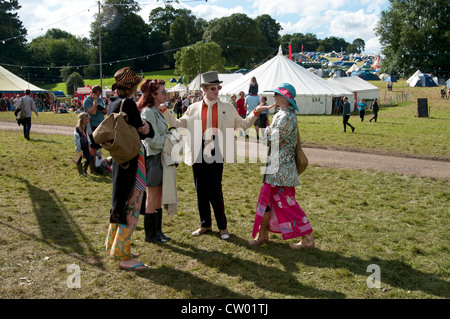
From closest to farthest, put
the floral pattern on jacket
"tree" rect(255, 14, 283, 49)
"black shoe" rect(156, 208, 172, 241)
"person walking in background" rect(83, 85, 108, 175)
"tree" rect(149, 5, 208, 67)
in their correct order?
1. the floral pattern on jacket
2. "black shoe" rect(156, 208, 172, 241)
3. "person walking in background" rect(83, 85, 108, 175)
4. "tree" rect(149, 5, 208, 67)
5. "tree" rect(255, 14, 283, 49)

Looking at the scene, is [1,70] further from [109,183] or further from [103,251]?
[103,251]

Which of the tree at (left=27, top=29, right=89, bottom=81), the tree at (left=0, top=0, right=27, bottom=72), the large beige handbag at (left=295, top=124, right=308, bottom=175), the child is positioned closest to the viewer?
the large beige handbag at (left=295, top=124, right=308, bottom=175)

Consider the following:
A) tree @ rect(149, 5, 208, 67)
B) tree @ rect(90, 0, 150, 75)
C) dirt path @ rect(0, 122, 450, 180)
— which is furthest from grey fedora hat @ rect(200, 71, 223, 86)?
tree @ rect(149, 5, 208, 67)

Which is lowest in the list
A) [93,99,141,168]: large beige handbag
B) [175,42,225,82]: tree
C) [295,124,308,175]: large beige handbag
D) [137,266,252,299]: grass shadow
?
[137,266,252,299]: grass shadow

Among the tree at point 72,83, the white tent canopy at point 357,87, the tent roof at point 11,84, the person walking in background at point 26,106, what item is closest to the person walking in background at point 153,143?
the person walking in background at point 26,106

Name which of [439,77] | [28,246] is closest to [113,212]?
[28,246]

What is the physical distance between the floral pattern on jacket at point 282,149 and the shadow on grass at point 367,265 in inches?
35.0

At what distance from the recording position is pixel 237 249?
516 centimetres

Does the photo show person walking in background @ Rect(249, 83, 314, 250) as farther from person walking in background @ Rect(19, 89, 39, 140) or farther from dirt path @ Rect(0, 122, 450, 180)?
person walking in background @ Rect(19, 89, 39, 140)

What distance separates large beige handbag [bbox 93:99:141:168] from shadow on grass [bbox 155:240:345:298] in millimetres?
1466

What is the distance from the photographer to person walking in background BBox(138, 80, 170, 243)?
16.2 feet

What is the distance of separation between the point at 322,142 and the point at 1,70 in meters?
41.6

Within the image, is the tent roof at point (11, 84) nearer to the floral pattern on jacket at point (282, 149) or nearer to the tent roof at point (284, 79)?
the tent roof at point (284, 79)

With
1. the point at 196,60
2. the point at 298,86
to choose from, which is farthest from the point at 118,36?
the point at 298,86
